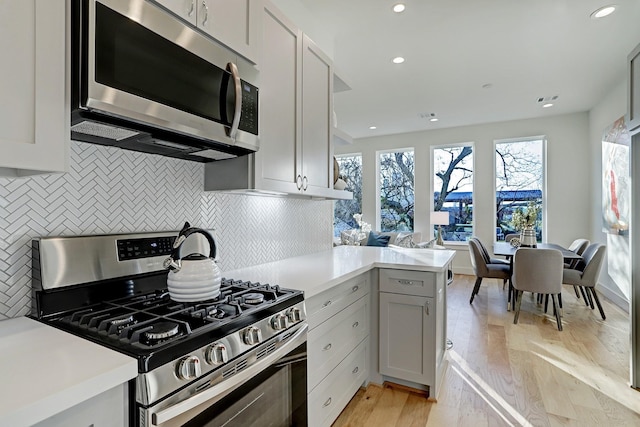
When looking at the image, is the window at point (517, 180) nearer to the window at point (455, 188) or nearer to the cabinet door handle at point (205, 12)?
the window at point (455, 188)

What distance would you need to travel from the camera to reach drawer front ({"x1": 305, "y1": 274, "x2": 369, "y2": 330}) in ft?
5.13

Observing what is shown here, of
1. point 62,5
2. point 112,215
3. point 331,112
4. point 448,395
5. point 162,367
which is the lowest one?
point 448,395

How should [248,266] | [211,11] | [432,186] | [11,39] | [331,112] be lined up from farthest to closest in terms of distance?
[432,186], [331,112], [248,266], [211,11], [11,39]

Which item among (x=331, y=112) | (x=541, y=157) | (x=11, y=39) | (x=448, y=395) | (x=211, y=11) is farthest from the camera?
(x=541, y=157)

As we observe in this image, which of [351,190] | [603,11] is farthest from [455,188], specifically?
[603,11]

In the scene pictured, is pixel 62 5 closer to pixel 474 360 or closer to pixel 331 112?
pixel 331 112

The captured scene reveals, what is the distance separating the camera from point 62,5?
34.4 inches

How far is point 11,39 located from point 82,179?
0.55m

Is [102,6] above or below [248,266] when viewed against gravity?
above

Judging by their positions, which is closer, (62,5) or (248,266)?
(62,5)

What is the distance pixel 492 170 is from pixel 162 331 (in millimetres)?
6631

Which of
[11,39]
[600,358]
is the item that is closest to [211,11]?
[11,39]

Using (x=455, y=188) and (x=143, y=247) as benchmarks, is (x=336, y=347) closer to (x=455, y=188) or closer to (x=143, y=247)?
(x=143, y=247)

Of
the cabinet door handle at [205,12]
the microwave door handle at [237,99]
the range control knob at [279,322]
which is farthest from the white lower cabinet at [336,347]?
the cabinet door handle at [205,12]
